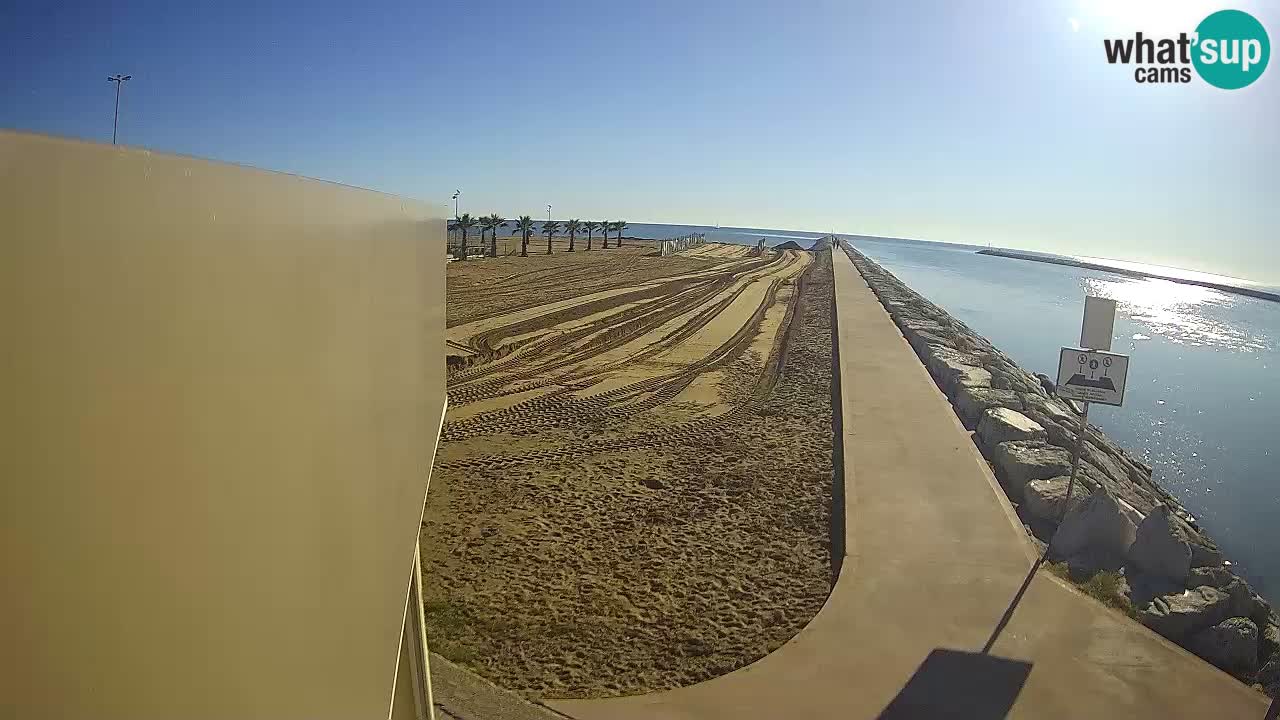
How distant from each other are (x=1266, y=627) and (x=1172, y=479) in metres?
10.9

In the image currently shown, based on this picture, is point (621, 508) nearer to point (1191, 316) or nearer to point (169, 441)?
point (169, 441)

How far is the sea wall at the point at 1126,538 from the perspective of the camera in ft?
21.8

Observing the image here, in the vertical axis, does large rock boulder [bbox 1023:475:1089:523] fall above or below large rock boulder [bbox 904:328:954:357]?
below

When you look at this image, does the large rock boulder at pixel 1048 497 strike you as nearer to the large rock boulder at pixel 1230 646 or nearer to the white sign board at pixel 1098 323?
the white sign board at pixel 1098 323

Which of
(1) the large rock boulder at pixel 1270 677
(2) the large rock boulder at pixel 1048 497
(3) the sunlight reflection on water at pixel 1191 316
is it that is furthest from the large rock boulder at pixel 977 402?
(3) the sunlight reflection on water at pixel 1191 316

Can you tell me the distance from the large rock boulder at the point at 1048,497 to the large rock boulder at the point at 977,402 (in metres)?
3.26

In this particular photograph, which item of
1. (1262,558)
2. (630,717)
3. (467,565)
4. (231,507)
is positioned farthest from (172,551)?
(1262,558)

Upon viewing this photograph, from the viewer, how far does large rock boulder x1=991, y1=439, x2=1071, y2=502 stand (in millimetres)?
9938

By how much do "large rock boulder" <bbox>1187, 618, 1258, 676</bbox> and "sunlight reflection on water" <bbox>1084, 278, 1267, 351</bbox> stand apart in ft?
54.0

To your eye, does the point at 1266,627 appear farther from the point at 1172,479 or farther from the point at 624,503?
the point at 1172,479

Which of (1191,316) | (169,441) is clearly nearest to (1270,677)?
(169,441)

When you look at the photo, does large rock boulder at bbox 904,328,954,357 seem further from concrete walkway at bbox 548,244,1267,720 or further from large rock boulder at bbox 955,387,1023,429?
concrete walkway at bbox 548,244,1267,720

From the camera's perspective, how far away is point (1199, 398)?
25297 millimetres

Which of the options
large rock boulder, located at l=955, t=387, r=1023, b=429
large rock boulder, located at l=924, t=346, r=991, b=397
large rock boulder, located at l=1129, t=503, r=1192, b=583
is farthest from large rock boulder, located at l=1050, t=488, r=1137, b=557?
large rock boulder, located at l=924, t=346, r=991, b=397
